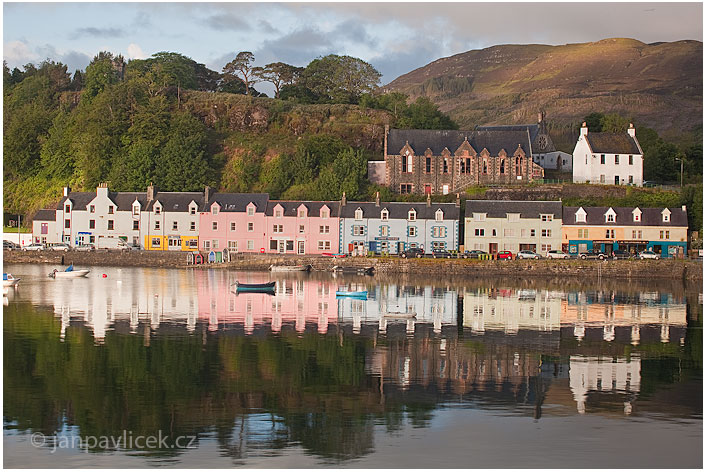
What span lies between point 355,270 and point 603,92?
386 ft

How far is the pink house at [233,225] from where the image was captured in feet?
224

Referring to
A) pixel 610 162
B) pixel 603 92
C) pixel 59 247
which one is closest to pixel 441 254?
pixel 610 162

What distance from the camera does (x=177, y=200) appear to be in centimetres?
7056

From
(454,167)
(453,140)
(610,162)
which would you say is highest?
(453,140)

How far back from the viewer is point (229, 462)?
17578 mm

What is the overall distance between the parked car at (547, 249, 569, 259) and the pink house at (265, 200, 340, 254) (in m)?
15.9

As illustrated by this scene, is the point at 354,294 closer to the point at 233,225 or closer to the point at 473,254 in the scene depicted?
the point at 473,254

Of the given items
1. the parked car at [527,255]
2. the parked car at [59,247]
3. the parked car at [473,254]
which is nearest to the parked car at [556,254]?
the parked car at [527,255]

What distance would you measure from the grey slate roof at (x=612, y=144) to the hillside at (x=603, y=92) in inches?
1775

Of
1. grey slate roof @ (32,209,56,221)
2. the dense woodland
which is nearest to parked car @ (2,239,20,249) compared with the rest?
grey slate roof @ (32,209,56,221)

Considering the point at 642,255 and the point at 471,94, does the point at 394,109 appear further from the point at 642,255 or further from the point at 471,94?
the point at 471,94

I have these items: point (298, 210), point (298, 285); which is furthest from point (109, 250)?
point (298, 285)

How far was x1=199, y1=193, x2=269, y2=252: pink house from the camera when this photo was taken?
68.3m

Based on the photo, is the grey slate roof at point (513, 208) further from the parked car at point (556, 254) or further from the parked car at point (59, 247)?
the parked car at point (59, 247)
